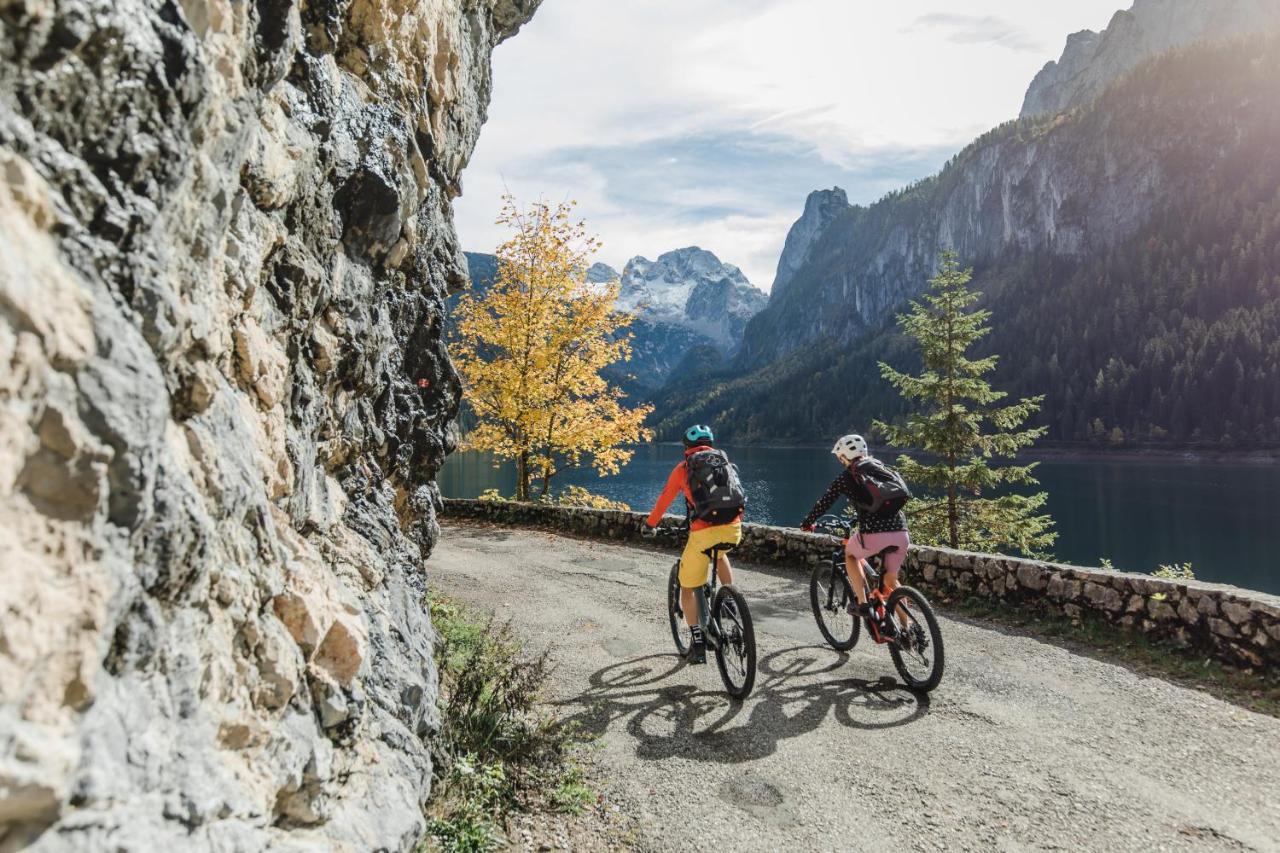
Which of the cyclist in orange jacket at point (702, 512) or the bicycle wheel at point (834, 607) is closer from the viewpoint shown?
the cyclist in orange jacket at point (702, 512)

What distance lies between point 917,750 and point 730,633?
1783mm

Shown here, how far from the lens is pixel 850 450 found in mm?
7195

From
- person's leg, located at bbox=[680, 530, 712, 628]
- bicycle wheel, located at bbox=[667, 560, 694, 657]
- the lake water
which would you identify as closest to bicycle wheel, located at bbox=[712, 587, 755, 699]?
person's leg, located at bbox=[680, 530, 712, 628]

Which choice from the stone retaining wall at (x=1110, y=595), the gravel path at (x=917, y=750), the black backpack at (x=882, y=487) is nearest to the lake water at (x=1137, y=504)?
the stone retaining wall at (x=1110, y=595)

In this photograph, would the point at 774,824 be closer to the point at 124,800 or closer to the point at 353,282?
the point at 124,800

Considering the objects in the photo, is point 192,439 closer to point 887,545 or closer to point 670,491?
point 670,491

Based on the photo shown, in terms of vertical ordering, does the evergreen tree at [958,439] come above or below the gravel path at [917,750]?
above

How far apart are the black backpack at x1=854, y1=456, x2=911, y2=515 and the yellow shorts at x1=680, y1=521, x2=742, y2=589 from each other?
1.27 meters

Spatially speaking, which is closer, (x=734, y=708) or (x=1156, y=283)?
(x=734, y=708)

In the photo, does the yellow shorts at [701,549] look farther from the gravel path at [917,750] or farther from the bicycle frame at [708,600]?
the gravel path at [917,750]

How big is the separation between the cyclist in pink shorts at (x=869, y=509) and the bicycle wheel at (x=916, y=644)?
270mm

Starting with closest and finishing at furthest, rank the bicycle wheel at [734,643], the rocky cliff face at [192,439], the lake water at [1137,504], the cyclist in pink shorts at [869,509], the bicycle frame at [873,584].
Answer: the rocky cliff face at [192,439] < the bicycle wheel at [734,643] < the cyclist in pink shorts at [869,509] < the bicycle frame at [873,584] < the lake water at [1137,504]

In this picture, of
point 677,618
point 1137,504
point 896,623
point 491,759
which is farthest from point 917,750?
point 1137,504

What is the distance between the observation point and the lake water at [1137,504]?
39969mm
